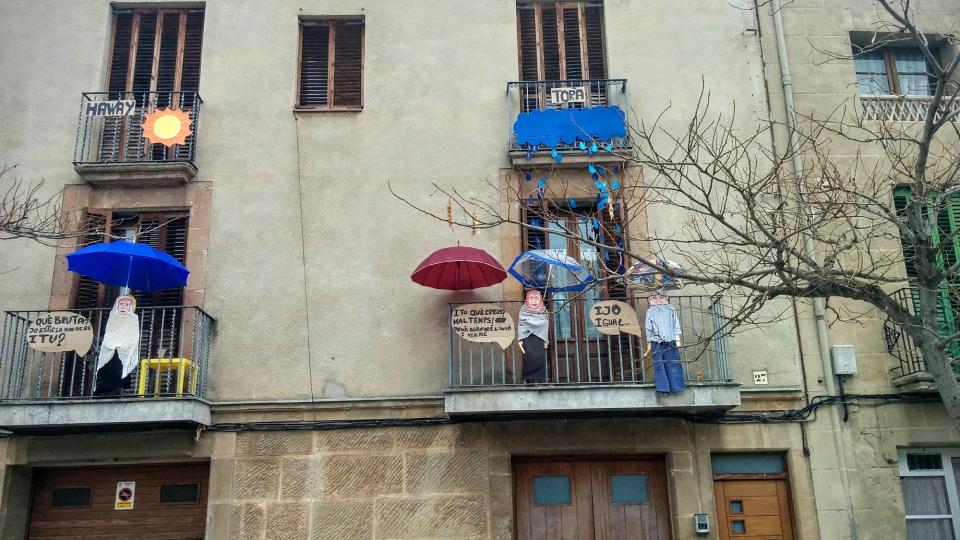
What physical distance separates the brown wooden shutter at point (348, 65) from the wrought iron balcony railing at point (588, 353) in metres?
3.63

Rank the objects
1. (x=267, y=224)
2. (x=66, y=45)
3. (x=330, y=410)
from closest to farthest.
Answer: (x=330, y=410), (x=267, y=224), (x=66, y=45)

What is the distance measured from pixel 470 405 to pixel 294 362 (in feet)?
8.11

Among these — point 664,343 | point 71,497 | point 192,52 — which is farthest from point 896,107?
point 71,497

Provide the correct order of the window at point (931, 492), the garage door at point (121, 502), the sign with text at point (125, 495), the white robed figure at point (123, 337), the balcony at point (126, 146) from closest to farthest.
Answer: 1. the white robed figure at point (123, 337)
2. the window at point (931, 492)
3. the garage door at point (121, 502)
4. the sign with text at point (125, 495)
5. the balcony at point (126, 146)

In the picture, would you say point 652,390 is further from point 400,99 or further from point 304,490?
point 400,99

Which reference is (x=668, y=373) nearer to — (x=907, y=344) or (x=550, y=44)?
(x=907, y=344)

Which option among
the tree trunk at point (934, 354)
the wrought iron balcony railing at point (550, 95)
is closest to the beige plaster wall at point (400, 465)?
the tree trunk at point (934, 354)

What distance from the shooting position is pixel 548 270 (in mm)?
11203

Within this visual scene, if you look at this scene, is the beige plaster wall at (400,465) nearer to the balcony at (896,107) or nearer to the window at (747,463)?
the window at (747,463)

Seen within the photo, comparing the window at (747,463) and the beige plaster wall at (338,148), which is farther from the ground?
the beige plaster wall at (338,148)

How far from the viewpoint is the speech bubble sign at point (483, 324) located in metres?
10.7

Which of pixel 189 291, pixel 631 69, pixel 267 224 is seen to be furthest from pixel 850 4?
pixel 189 291

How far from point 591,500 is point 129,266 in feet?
20.8

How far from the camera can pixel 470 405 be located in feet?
33.8
